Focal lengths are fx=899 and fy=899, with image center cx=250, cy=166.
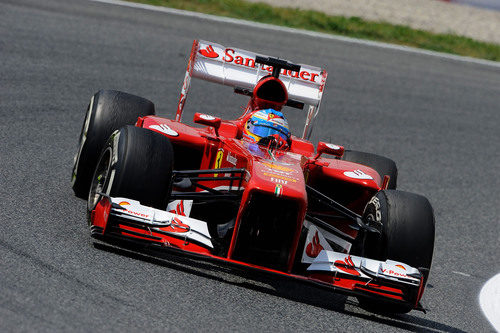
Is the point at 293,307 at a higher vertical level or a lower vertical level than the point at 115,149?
lower

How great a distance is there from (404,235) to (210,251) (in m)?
1.46

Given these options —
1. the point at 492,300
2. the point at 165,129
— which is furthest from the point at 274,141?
the point at 492,300

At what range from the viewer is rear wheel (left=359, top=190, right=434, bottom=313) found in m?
6.64

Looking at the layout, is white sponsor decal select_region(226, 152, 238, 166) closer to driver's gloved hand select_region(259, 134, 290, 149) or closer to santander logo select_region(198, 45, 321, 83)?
driver's gloved hand select_region(259, 134, 290, 149)

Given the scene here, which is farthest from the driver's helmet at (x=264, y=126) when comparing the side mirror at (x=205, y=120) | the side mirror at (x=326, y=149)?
the side mirror at (x=205, y=120)

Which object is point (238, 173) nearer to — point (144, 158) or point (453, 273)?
point (144, 158)

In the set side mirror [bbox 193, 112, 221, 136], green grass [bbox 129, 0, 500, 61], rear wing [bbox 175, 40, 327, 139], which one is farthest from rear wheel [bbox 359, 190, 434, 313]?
green grass [bbox 129, 0, 500, 61]

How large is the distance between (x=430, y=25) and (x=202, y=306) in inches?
596

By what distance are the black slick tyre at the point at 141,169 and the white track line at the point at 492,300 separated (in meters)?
2.77

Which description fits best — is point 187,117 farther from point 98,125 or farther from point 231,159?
point 231,159

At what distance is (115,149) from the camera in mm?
6746

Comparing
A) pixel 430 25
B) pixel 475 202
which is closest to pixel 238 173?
pixel 475 202

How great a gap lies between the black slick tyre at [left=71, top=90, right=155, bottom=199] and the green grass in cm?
950

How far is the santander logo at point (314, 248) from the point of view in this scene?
22.9ft
